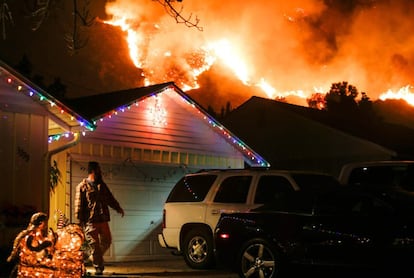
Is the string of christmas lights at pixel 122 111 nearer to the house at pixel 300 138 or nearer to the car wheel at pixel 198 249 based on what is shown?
the car wheel at pixel 198 249

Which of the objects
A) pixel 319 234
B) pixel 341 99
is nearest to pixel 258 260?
pixel 319 234

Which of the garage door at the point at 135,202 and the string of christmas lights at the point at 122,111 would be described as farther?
the garage door at the point at 135,202

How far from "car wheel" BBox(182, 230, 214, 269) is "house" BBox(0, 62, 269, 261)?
1.94m

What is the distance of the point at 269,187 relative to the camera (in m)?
11.2

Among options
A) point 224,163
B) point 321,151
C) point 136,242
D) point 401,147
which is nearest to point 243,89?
point 321,151

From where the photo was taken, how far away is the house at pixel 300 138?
24672 millimetres

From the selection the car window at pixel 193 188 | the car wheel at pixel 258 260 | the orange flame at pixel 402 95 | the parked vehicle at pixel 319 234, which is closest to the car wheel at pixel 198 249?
the car window at pixel 193 188

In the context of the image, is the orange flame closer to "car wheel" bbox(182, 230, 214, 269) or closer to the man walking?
"car wheel" bbox(182, 230, 214, 269)

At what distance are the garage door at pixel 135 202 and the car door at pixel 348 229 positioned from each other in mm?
5488

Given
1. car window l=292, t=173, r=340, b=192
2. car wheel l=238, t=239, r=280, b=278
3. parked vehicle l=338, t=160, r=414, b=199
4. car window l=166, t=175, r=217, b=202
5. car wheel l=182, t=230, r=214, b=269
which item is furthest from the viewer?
car window l=166, t=175, r=217, b=202

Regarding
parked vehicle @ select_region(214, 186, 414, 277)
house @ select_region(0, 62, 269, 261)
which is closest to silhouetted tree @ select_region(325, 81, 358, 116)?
house @ select_region(0, 62, 269, 261)

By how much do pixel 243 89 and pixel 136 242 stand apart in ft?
81.7

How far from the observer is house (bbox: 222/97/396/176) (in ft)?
80.9

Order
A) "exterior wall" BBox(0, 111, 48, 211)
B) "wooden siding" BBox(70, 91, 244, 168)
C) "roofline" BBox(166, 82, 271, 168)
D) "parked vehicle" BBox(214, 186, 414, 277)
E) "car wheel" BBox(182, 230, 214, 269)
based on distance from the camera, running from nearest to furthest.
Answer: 1. "parked vehicle" BBox(214, 186, 414, 277)
2. "exterior wall" BBox(0, 111, 48, 211)
3. "car wheel" BBox(182, 230, 214, 269)
4. "wooden siding" BBox(70, 91, 244, 168)
5. "roofline" BBox(166, 82, 271, 168)
